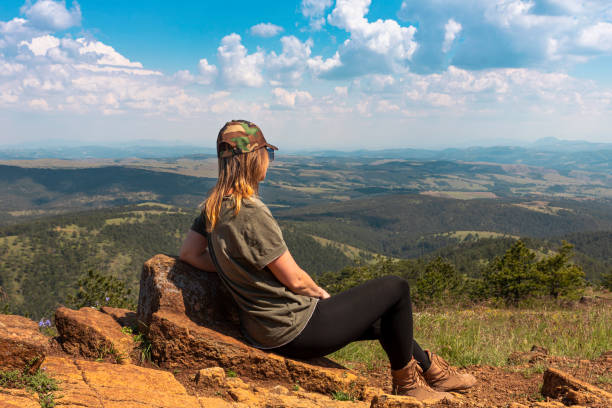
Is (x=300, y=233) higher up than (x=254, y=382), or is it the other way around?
(x=254, y=382)

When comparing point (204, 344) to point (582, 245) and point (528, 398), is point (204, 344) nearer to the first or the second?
point (528, 398)

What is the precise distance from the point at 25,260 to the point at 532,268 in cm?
16029

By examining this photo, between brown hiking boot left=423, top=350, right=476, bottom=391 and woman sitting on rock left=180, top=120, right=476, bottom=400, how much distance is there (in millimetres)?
196

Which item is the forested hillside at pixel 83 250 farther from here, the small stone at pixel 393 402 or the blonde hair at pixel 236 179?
the small stone at pixel 393 402

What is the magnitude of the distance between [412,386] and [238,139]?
323cm

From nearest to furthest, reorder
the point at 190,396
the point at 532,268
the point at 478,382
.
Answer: the point at 190,396 → the point at 478,382 → the point at 532,268

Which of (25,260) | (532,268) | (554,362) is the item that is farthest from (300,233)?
(554,362)

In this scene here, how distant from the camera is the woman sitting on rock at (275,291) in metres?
3.49

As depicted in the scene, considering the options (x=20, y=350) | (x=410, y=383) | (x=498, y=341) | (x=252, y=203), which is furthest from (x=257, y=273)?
(x=498, y=341)

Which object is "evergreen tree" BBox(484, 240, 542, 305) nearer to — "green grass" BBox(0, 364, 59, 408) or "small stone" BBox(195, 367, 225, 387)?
"small stone" BBox(195, 367, 225, 387)

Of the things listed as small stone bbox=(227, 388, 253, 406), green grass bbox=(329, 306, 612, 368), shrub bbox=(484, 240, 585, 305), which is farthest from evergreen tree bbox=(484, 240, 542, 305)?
small stone bbox=(227, 388, 253, 406)

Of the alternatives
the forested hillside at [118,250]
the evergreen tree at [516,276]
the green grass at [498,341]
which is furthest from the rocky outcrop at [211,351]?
the forested hillside at [118,250]

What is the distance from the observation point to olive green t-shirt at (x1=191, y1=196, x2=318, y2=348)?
3.46 m

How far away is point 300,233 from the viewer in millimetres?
193625
